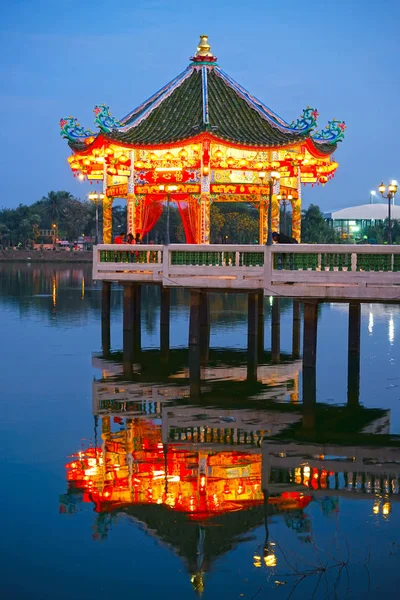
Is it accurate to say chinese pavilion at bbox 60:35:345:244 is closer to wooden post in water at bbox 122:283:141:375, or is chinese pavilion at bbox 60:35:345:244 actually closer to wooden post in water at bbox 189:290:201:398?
wooden post in water at bbox 122:283:141:375

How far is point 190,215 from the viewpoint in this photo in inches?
1388

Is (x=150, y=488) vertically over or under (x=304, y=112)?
under

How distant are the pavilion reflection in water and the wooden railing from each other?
315 centimetres

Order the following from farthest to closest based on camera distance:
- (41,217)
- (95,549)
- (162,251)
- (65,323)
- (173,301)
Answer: (41,217) → (173,301) → (65,323) → (162,251) → (95,549)

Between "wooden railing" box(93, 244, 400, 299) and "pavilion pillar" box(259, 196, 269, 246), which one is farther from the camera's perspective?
"pavilion pillar" box(259, 196, 269, 246)

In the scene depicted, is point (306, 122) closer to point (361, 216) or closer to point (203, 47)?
point (203, 47)

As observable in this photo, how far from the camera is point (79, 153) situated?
3503 centimetres

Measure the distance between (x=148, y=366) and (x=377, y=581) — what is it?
18963mm

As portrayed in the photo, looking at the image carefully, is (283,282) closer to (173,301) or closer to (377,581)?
(377,581)

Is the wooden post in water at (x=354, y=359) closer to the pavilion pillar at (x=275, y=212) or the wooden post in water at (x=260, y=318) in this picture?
the pavilion pillar at (x=275, y=212)

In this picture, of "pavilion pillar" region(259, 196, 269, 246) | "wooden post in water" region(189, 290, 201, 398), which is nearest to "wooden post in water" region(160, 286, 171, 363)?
"pavilion pillar" region(259, 196, 269, 246)

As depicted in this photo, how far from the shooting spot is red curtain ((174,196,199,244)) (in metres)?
34.6

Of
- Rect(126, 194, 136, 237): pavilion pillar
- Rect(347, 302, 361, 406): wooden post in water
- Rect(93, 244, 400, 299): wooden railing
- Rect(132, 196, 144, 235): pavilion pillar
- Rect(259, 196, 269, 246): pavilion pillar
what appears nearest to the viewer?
Rect(93, 244, 400, 299): wooden railing

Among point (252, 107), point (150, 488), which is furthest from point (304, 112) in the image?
point (150, 488)
